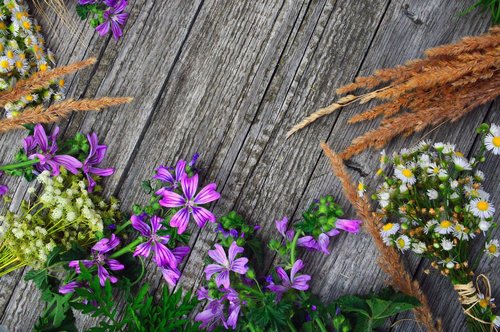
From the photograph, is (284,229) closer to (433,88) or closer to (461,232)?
(461,232)

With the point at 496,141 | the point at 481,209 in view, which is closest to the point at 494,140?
the point at 496,141

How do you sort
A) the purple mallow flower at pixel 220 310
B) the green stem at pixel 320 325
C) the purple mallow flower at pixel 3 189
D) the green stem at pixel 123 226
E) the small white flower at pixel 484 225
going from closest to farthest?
the small white flower at pixel 484 225 → the green stem at pixel 320 325 → the purple mallow flower at pixel 220 310 → the green stem at pixel 123 226 → the purple mallow flower at pixel 3 189

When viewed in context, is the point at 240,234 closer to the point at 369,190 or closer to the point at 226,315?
the point at 226,315

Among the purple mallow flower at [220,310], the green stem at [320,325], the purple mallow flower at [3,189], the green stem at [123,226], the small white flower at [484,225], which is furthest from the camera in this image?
the purple mallow flower at [3,189]

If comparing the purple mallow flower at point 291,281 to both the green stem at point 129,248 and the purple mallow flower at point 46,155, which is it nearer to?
the green stem at point 129,248

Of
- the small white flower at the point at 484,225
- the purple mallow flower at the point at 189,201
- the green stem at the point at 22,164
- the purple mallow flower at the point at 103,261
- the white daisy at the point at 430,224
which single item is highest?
the small white flower at the point at 484,225

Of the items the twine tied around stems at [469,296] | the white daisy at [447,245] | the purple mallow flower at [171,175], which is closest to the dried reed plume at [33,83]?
the purple mallow flower at [171,175]

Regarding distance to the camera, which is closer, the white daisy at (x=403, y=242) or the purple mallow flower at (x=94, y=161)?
the white daisy at (x=403, y=242)

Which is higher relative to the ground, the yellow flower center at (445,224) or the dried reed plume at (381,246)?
the yellow flower center at (445,224)
